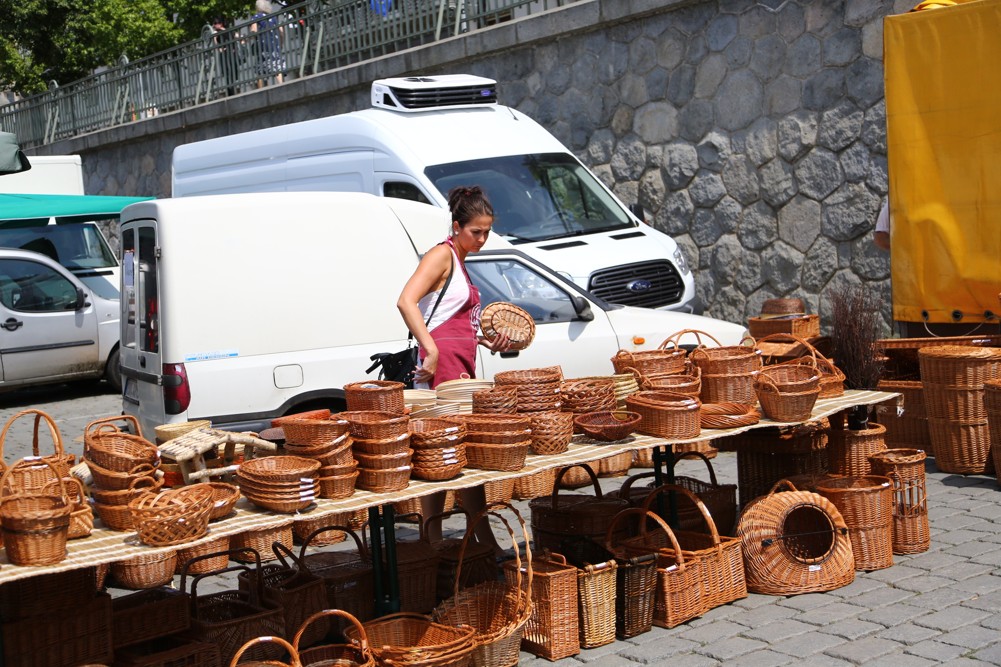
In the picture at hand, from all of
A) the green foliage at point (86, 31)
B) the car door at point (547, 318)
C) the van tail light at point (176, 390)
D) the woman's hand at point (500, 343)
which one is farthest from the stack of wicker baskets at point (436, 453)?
the green foliage at point (86, 31)

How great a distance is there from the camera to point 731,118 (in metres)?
12.8

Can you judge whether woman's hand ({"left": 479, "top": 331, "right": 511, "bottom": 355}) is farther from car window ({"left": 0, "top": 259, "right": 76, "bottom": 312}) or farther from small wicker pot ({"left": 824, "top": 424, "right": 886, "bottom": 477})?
car window ({"left": 0, "top": 259, "right": 76, "bottom": 312})

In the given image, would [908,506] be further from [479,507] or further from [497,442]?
[497,442]

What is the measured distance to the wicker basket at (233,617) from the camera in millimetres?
4754

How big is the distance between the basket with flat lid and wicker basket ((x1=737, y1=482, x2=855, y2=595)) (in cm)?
156

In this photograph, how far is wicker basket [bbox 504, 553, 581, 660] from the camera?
4945 millimetres

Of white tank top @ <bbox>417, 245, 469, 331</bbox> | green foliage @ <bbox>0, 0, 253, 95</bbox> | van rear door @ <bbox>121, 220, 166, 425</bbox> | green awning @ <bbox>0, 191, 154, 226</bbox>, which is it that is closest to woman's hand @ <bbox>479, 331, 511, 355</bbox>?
white tank top @ <bbox>417, 245, 469, 331</bbox>

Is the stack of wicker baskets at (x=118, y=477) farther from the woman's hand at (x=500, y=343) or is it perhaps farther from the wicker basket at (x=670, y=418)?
the woman's hand at (x=500, y=343)

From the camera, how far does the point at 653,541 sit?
564 centimetres

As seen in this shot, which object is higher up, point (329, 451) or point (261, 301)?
point (261, 301)

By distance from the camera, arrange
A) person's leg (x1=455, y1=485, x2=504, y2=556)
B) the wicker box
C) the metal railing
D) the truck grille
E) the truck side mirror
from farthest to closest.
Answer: the metal railing, the truck grille, the truck side mirror, person's leg (x1=455, y1=485, x2=504, y2=556), the wicker box

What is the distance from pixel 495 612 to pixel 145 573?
2064 mm

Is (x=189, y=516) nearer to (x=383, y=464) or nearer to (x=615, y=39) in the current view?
(x=383, y=464)

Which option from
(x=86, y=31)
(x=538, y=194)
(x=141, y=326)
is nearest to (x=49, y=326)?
(x=538, y=194)
